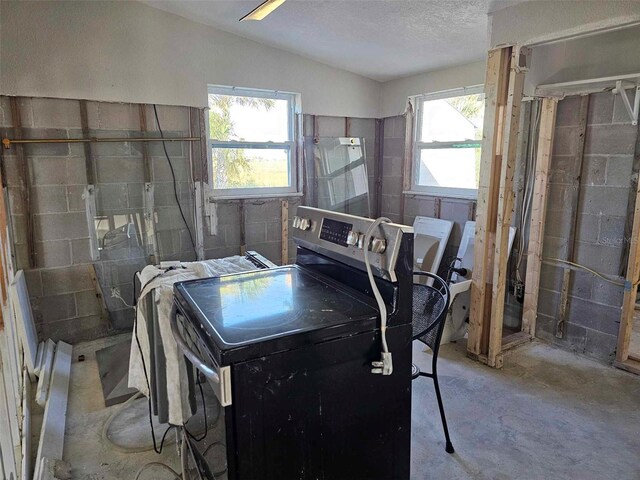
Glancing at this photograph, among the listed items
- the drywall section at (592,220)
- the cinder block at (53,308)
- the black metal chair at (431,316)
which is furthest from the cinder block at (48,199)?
the drywall section at (592,220)

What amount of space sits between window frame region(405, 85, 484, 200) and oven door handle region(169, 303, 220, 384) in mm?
3049

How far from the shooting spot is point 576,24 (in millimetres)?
2215

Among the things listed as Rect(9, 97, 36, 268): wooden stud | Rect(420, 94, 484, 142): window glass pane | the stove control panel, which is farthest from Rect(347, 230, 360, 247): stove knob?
Rect(420, 94, 484, 142): window glass pane

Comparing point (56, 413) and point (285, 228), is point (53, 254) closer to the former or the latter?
point (56, 413)

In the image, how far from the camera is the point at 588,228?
9.96ft

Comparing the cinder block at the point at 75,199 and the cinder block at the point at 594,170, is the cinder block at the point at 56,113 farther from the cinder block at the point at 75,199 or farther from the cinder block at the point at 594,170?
the cinder block at the point at 594,170

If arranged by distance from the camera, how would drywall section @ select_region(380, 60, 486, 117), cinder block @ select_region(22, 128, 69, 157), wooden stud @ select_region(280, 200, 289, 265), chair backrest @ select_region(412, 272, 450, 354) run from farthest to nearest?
wooden stud @ select_region(280, 200, 289, 265) < drywall section @ select_region(380, 60, 486, 117) < cinder block @ select_region(22, 128, 69, 157) < chair backrest @ select_region(412, 272, 450, 354)

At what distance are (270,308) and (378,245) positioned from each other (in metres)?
0.39

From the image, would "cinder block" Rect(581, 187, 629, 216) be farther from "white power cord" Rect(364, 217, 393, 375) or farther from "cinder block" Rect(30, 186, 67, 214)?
"cinder block" Rect(30, 186, 67, 214)

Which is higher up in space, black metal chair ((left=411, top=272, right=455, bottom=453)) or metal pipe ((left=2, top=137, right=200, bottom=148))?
metal pipe ((left=2, top=137, right=200, bottom=148))

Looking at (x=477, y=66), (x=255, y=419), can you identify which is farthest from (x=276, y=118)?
(x=255, y=419)

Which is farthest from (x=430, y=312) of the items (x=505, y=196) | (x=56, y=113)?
(x=56, y=113)

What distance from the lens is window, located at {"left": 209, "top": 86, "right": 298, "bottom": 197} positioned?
3846 mm

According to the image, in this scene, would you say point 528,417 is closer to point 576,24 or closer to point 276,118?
point 576,24
